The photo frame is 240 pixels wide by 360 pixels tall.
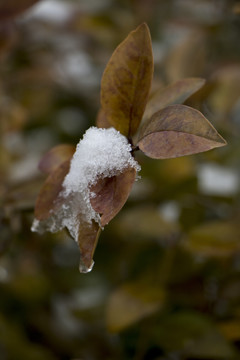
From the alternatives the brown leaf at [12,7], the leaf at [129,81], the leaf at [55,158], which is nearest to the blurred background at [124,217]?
the brown leaf at [12,7]

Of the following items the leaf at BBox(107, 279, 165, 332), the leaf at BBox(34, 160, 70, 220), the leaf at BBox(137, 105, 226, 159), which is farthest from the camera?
the leaf at BBox(107, 279, 165, 332)

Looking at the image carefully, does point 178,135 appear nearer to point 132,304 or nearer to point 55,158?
point 55,158

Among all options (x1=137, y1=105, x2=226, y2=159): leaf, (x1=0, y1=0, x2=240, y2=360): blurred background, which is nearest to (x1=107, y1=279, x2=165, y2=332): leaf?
(x1=0, y1=0, x2=240, y2=360): blurred background

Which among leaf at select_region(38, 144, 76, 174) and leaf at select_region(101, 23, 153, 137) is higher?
leaf at select_region(101, 23, 153, 137)

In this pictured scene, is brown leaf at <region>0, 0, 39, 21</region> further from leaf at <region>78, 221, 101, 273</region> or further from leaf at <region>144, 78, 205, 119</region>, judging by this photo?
leaf at <region>78, 221, 101, 273</region>

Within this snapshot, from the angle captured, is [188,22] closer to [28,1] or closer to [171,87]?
[28,1]

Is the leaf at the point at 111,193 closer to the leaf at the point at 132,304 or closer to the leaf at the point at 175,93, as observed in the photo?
the leaf at the point at 175,93

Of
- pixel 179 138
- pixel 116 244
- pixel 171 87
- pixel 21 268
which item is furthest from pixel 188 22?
pixel 179 138
